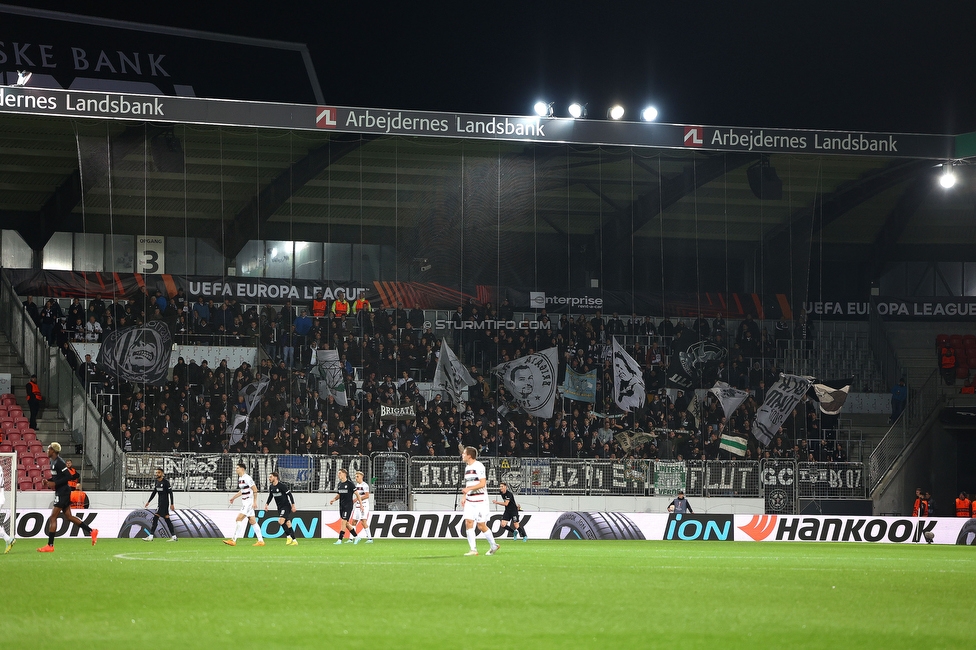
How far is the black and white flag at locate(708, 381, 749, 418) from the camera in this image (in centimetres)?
3881

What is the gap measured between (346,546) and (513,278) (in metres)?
16.2

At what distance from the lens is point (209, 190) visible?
3912cm

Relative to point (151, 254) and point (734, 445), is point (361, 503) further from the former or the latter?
point (151, 254)

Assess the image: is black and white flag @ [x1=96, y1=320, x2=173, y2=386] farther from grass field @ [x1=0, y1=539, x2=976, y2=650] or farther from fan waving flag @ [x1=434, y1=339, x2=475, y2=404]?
grass field @ [x1=0, y1=539, x2=976, y2=650]

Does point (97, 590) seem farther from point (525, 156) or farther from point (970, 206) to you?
point (970, 206)

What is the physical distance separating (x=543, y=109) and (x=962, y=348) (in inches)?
778

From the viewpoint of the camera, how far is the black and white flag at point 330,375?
3681cm

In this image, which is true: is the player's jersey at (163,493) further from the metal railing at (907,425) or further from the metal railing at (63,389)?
the metal railing at (907,425)

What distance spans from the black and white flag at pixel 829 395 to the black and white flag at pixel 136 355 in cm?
2249

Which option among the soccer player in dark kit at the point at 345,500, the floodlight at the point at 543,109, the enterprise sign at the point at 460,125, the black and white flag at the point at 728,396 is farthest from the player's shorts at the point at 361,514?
the floodlight at the point at 543,109

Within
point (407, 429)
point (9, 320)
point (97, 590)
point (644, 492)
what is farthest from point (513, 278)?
point (97, 590)

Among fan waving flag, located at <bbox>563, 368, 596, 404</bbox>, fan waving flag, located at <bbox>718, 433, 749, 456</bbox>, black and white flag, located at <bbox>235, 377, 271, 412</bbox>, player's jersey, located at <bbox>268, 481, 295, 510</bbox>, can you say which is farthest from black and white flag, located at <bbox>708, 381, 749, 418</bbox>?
player's jersey, located at <bbox>268, 481, 295, 510</bbox>

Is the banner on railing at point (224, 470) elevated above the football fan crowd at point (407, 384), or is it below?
below

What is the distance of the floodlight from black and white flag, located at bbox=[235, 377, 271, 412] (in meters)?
13.1
